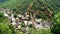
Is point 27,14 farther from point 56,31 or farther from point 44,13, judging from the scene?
point 56,31

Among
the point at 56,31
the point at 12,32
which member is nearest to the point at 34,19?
the point at 12,32

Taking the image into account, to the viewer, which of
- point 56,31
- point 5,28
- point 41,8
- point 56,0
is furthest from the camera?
point 56,0

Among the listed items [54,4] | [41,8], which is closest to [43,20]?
[41,8]

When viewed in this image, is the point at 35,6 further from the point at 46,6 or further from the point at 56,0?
the point at 56,0

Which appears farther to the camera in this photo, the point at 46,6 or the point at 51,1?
the point at 51,1

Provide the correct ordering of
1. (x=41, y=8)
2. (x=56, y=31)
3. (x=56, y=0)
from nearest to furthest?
(x=56, y=31) → (x=41, y=8) → (x=56, y=0)

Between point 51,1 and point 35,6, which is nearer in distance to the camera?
point 35,6

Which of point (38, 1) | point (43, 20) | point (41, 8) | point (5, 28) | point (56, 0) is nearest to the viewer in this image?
point (5, 28)

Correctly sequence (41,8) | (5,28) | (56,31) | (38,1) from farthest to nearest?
(38,1), (41,8), (5,28), (56,31)
